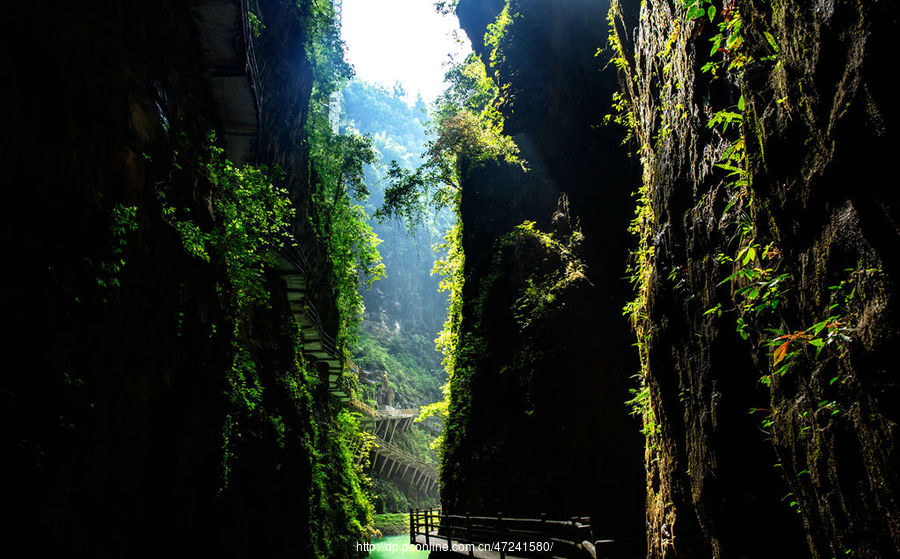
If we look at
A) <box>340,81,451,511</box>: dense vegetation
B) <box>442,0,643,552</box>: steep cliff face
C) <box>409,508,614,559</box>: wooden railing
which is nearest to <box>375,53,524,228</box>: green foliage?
<box>442,0,643,552</box>: steep cliff face

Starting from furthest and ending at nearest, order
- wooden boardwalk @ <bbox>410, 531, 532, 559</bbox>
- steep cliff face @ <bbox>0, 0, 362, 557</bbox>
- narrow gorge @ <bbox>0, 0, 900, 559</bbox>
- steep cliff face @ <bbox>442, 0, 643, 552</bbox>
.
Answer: steep cliff face @ <bbox>442, 0, 643, 552</bbox>, wooden boardwalk @ <bbox>410, 531, 532, 559</bbox>, steep cliff face @ <bbox>0, 0, 362, 557</bbox>, narrow gorge @ <bbox>0, 0, 900, 559</bbox>

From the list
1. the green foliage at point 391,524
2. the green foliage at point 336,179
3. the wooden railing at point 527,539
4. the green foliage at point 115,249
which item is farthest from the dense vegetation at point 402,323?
the green foliage at point 115,249

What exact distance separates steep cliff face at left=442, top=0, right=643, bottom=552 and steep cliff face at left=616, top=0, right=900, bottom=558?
5998mm

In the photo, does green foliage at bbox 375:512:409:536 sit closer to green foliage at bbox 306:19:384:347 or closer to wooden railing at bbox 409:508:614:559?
green foliage at bbox 306:19:384:347

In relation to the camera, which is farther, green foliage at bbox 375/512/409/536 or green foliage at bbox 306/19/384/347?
green foliage at bbox 375/512/409/536

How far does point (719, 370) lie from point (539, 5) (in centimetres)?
1207

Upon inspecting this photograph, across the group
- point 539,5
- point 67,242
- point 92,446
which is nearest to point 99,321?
point 67,242

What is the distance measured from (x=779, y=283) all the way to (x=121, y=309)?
5823mm

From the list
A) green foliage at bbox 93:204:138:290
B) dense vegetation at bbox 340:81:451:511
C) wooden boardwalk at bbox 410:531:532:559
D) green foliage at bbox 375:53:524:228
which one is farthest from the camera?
dense vegetation at bbox 340:81:451:511

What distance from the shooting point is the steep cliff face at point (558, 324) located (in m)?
10.7

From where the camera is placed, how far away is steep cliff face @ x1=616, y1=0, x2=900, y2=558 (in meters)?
1.91

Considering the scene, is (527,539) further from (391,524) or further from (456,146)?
(391,524)

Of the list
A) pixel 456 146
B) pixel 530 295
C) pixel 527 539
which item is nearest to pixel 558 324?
pixel 530 295

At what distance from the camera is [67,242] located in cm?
408
